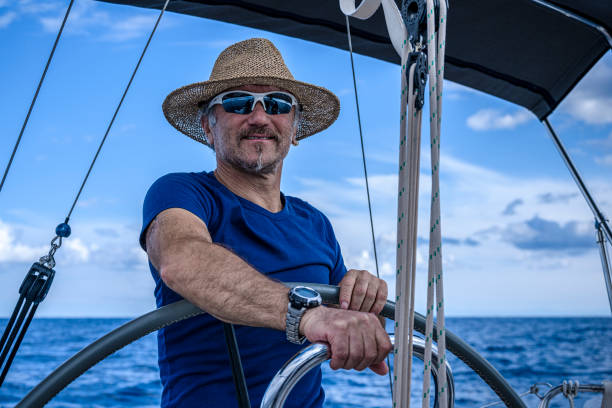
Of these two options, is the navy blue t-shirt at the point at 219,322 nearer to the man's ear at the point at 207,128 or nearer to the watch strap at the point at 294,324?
the man's ear at the point at 207,128

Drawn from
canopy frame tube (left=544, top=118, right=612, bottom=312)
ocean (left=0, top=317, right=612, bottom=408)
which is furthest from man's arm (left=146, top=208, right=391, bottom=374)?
ocean (left=0, top=317, right=612, bottom=408)

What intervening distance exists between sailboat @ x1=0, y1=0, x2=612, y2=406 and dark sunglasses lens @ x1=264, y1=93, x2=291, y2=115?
0.55 metres

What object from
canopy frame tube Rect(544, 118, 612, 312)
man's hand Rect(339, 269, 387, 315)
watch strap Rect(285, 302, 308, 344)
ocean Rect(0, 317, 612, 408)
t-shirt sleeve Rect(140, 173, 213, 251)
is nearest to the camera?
watch strap Rect(285, 302, 308, 344)

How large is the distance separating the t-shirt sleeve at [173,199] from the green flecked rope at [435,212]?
0.64 meters

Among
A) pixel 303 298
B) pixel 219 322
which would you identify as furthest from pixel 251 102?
pixel 303 298

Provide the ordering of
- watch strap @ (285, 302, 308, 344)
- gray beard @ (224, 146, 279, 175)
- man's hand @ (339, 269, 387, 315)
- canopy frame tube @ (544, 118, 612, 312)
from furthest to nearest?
canopy frame tube @ (544, 118, 612, 312) < gray beard @ (224, 146, 279, 175) < man's hand @ (339, 269, 387, 315) < watch strap @ (285, 302, 308, 344)

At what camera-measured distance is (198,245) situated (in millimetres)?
1093

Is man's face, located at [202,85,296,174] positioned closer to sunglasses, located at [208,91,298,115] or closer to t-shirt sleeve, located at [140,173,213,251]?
sunglasses, located at [208,91,298,115]

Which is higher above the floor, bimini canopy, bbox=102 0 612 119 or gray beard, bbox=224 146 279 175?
bimini canopy, bbox=102 0 612 119

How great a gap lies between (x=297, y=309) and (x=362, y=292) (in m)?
0.27

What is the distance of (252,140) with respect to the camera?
170 centimetres

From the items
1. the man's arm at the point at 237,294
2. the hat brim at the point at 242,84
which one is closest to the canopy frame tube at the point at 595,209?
the hat brim at the point at 242,84

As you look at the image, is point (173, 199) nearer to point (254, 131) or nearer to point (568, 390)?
point (254, 131)

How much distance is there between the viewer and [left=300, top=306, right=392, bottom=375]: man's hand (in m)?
0.82
